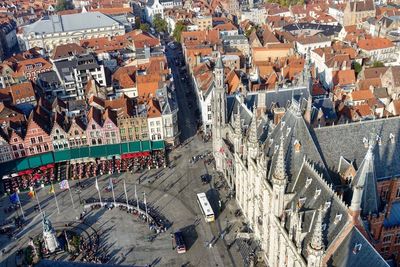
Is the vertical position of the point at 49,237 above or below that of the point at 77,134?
below

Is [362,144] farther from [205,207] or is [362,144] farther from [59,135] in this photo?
[59,135]

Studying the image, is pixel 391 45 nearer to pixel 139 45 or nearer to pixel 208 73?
pixel 208 73

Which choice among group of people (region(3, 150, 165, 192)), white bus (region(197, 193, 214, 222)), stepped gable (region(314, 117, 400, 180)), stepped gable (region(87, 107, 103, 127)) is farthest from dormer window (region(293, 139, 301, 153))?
stepped gable (region(87, 107, 103, 127))

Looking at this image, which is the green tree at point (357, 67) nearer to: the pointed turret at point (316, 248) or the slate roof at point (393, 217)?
the slate roof at point (393, 217)

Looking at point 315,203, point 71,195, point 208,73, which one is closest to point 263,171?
point 315,203

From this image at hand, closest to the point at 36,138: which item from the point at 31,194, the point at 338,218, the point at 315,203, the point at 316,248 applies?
the point at 31,194
